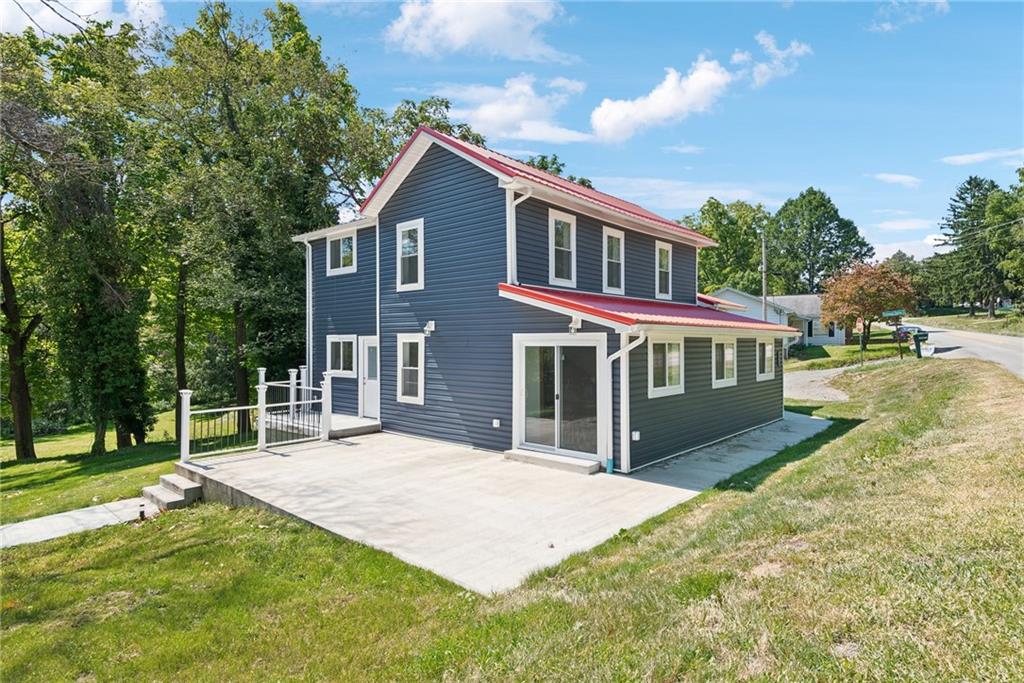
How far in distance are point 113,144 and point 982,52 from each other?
23.0 meters

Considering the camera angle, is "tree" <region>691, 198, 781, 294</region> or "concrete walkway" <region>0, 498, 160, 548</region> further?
"tree" <region>691, 198, 781, 294</region>

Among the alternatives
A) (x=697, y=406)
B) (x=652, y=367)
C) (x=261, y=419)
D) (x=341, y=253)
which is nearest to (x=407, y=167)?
(x=341, y=253)

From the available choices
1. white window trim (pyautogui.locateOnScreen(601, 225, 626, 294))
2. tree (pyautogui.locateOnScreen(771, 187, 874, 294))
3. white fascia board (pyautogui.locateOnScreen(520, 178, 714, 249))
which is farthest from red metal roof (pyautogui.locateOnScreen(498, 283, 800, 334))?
tree (pyautogui.locateOnScreen(771, 187, 874, 294))

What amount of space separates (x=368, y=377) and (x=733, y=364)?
9.25 m

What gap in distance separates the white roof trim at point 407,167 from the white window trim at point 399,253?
89 cm

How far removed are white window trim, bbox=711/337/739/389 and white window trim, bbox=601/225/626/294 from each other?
8.40 feet

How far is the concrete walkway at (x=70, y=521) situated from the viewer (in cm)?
693

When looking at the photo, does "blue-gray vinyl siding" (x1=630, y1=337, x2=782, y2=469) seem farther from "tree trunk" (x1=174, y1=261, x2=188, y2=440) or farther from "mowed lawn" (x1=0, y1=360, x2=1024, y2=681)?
"tree trunk" (x1=174, y1=261, x2=188, y2=440)

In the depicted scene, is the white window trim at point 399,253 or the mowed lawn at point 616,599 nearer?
the mowed lawn at point 616,599

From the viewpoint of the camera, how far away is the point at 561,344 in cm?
938

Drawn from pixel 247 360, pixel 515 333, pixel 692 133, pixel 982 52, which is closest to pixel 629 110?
pixel 692 133

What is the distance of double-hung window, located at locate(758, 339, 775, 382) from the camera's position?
14.0m

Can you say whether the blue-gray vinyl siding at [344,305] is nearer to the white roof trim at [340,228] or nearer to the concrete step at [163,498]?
the white roof trim at [340,228]

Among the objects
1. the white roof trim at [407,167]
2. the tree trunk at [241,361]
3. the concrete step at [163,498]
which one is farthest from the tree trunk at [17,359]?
the white roof trim at [407,167]
